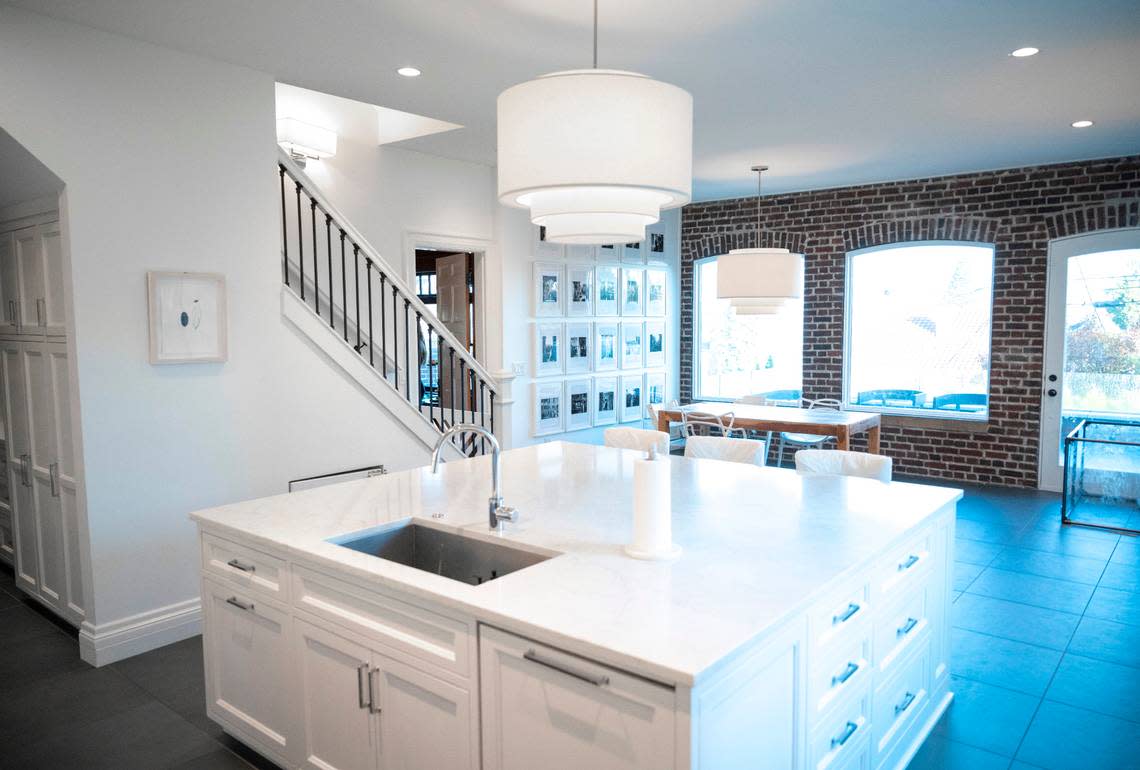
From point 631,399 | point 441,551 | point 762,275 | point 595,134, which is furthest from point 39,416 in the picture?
point 631,399

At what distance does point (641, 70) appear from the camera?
162 inches

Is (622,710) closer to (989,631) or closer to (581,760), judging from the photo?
(581,760)

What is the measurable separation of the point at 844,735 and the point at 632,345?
6539 mm

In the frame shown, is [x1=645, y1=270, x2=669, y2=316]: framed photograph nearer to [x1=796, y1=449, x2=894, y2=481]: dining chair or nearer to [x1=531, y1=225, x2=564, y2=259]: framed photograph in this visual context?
[x1=531, y1=225, x2=564, y2=259]: framed photograph

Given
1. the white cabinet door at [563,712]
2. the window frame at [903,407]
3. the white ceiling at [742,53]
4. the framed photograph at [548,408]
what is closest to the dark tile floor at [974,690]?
the white cabinet door at [563,712]

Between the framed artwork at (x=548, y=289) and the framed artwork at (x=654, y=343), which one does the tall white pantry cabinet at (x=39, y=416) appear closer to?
the framed artwork at (x=548, y=289)

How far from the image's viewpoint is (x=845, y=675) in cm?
220

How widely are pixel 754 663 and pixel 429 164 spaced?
18.2 ft

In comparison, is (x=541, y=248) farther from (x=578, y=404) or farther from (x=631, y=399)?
(x=631, y=399)

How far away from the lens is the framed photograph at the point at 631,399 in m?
8.44

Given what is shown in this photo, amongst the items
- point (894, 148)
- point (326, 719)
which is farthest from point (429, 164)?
point (326, 719)

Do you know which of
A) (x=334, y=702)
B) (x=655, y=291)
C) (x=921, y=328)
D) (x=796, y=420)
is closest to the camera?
(x=334, y=702)

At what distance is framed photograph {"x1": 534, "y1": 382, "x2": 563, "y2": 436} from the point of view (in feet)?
24.1

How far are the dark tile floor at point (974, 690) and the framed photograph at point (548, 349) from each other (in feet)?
13.2
